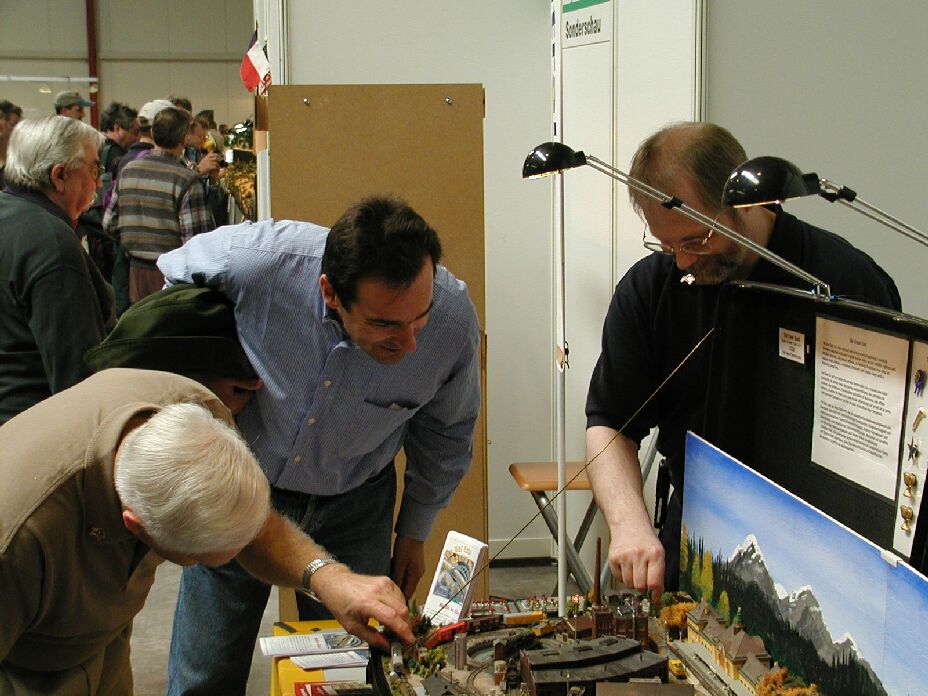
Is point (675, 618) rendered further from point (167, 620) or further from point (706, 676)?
point (167, 620)

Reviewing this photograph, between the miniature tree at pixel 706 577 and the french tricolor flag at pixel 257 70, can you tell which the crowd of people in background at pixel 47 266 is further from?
the miniature tree at pixel 706 577

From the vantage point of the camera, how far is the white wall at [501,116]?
3.98m

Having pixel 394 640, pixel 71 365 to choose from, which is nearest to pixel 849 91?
pixel 394 640

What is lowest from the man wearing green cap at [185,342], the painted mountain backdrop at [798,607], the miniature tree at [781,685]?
the miniature tree at [781,685]

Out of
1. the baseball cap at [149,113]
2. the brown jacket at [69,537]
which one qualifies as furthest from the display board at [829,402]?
the baseball cap at [149,113]

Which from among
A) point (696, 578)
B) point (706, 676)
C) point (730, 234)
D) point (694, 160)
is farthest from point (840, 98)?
point (706, 676)

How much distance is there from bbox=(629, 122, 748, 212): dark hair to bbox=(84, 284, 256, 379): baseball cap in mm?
861

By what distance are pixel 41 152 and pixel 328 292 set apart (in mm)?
1472

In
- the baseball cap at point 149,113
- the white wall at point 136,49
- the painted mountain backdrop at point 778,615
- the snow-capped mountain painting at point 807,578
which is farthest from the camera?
the white wall at point 136,49

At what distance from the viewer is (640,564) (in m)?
1.88

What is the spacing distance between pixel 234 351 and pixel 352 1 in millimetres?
2315

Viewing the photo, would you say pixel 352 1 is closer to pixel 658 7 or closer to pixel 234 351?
pixel 658 7

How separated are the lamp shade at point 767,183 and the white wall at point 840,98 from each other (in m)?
1.73

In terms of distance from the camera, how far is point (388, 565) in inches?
96.7
